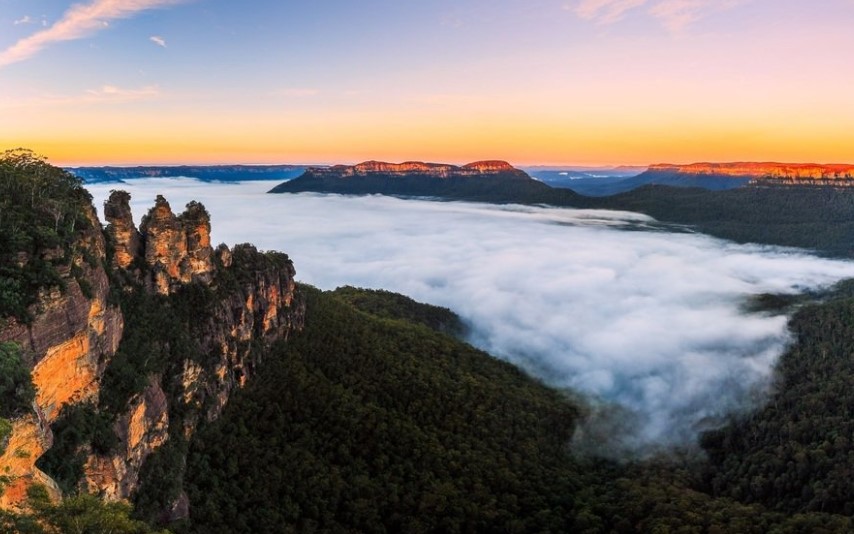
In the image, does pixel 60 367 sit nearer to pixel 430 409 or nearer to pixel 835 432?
pixel 430 409

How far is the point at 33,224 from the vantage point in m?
40.0

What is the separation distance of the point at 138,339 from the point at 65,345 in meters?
14.6

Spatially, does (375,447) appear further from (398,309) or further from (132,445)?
(398,309)

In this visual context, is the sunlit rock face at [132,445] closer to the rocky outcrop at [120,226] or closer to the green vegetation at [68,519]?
the rocky outcrop at [120,226]

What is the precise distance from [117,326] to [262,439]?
71.3 feet

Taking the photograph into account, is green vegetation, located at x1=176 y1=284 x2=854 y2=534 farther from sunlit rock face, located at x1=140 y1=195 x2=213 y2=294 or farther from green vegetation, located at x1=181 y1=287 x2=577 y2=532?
sunlit rock face, located at x1=140 y1=195 x2=213 y2=294

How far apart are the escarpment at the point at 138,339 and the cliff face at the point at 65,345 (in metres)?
0.09

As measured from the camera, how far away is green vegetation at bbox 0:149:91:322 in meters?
35.8

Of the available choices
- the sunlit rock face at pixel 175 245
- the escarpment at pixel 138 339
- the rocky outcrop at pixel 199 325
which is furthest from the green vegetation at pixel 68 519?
the sunlit rock face at pixel 175 245

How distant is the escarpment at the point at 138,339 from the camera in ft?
121

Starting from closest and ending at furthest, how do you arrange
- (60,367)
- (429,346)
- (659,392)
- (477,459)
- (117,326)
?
1. (60,367)
2. (117,326)
3. (477,459)
4. (429,346)
5. (659,392)

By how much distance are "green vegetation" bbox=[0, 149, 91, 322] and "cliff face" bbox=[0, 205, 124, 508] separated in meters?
0.79

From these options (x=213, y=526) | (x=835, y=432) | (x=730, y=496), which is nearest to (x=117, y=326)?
(x=213, y=526)

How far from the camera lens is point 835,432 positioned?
3088 inches
